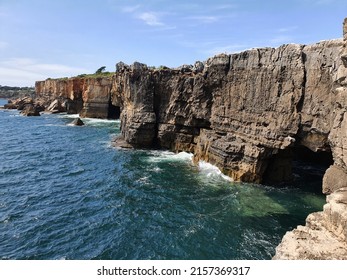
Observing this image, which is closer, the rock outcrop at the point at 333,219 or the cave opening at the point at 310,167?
the rock outcrop at the point at 333,219

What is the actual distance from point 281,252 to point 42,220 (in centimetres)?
1979

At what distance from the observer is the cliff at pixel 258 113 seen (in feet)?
59.9

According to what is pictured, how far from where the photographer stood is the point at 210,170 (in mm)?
37062

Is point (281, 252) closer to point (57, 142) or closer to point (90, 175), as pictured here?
point (90, 175)

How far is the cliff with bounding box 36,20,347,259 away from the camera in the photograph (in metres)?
18.3

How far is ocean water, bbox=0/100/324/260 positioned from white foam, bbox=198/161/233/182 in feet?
0.41

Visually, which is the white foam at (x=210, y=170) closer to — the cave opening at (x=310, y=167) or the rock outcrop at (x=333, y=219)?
the cave opening at (x=310, y=167)

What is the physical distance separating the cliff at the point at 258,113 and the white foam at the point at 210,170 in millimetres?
741

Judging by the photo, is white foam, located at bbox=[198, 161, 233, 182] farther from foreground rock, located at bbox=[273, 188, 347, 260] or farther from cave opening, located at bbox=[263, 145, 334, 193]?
foreground rock, located at bbox=[273, 188, 347, 260]

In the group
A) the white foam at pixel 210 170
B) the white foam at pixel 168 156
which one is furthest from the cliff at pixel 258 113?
the white foam at pixel 168 156

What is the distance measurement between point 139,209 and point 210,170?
13.3m
